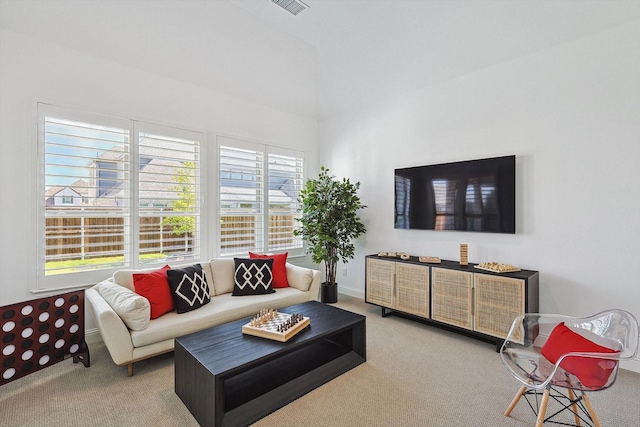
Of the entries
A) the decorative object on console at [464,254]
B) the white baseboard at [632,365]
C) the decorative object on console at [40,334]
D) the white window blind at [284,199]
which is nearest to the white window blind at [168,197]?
the decorative object on console at [40,334]

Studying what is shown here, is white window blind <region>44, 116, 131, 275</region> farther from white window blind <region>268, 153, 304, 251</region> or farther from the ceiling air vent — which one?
the ceiling air vent

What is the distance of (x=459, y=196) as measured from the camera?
3.62 m

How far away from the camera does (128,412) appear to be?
6.70ft

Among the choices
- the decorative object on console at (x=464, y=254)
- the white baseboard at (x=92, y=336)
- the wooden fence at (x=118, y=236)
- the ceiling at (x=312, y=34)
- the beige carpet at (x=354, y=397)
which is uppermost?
the ceiling at (x=312, y=34)

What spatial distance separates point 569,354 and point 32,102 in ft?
14.5

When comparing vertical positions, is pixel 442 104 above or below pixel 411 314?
above

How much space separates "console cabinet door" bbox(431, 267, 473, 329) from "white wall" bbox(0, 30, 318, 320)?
3.47 m

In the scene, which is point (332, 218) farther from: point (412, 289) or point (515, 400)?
point (515, 400)

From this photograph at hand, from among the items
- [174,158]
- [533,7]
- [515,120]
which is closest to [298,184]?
[174,158]

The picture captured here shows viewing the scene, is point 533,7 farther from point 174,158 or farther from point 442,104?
point 174,158

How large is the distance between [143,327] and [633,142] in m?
4.32

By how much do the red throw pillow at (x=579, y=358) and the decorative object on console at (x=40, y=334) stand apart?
11.3 feet

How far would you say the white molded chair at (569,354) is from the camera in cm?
156

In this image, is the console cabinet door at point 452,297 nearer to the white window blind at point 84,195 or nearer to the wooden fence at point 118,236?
the wooden fence at point 118,236
